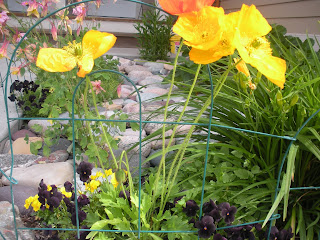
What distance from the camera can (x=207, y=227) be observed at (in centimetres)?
97

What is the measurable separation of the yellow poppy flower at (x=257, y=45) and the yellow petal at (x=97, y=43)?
11.9 inches

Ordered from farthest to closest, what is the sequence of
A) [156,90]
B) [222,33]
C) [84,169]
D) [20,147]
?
[156,90], [20,147], [84,169], [222,33]

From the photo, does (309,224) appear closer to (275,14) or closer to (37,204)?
(37,204)

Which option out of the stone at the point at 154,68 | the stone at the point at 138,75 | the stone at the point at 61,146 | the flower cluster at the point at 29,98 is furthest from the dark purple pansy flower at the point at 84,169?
the stone at the point at 154,68

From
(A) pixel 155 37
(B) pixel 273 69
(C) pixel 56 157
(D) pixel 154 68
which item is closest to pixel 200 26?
(B) pixel 273 69

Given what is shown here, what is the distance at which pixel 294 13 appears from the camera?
3146mm

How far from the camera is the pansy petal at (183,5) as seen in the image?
760 mm

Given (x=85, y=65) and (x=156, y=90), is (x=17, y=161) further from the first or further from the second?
(x=156, y=90)

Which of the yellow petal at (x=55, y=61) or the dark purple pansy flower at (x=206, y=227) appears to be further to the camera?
the dark purple pansy flower at (x=206, y=227)

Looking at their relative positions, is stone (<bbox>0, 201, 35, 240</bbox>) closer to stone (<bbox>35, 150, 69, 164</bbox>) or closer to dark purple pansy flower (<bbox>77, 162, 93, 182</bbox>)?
dark purple pansy flower (<bbox>77, 162, 93, 182</bbox>)

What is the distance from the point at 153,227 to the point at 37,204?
455 millimetres

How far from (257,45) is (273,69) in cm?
8

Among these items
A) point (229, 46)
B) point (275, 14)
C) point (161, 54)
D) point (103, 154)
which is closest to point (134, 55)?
point (161, 54)

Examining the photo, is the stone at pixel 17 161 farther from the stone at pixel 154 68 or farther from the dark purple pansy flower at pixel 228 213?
→ the stone at pixel 154 68
